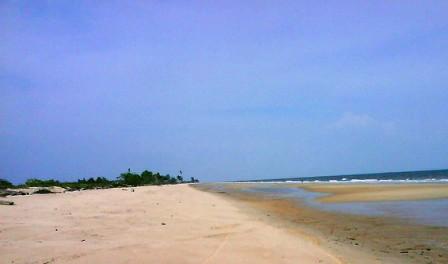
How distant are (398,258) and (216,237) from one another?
381cm

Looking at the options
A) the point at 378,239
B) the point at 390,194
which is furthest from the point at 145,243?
the point at 390,194

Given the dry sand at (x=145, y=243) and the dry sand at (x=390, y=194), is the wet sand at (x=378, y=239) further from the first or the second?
the dry sand at (x=390, y=194)

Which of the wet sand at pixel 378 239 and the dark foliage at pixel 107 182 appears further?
the dark foliage at pixel 107 182

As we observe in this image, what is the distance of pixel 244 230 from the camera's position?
36.0ft

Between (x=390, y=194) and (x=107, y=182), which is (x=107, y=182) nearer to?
(x=107, y=182)

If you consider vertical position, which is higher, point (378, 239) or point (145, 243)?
point (145, 243)

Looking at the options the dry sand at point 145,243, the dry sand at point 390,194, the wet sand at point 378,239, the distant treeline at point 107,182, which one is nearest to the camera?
the dry sand at point 145,243

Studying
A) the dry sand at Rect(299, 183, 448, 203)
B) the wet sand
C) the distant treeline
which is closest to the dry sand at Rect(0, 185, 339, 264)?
the wet sand

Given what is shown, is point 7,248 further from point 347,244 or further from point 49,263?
point 347,244

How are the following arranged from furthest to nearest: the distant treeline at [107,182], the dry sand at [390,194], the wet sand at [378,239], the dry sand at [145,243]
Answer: the distant treeline at [107,182] < the dry sand at [390,194] < the wet sand at [378,239] < the dry sand at [145,243]

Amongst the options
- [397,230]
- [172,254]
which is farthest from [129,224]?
[397,230]

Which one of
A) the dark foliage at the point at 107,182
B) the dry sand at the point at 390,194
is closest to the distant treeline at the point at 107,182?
the dark foliage at the point at 107,182

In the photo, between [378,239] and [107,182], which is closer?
[378,239]

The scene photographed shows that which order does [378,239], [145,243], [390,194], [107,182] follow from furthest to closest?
[107,182]
[390,194]
[378,239]
[145,243]
